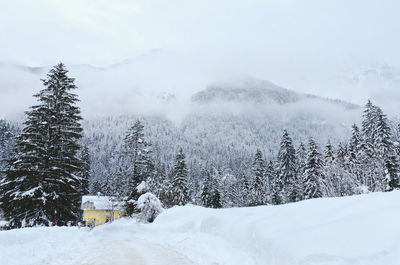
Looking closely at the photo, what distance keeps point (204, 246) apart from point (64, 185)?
40.1ft

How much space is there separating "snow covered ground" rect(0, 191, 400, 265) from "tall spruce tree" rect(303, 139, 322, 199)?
92.2ft

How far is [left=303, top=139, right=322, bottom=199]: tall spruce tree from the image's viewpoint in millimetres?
38344

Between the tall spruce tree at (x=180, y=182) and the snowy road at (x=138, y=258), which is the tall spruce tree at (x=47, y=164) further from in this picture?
the tall spruce tree at (x=180, y=182)

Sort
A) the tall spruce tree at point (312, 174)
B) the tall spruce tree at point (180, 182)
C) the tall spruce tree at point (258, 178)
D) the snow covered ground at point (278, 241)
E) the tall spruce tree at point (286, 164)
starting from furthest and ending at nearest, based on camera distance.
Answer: the tall spruce tree at point (258, 178) → the tall spruce tree at point (286, 164) → the tall spruce tree at point (180, 182) → the tall spruce tree at point (312, 174) → the snow covered ground at point (278, 241)

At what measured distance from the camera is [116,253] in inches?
433

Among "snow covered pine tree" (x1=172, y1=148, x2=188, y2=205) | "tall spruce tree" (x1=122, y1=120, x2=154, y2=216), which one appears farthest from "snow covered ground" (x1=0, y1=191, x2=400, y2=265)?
"snow covered pine tree" (x1=172, y1=148, x2=188, y2=205)

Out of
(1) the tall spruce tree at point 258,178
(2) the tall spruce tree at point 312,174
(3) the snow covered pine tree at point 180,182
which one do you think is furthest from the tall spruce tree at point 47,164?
(1) the tall spruce tree at point 258,178

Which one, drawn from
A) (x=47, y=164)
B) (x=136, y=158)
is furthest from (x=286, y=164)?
(x=47, y=164)

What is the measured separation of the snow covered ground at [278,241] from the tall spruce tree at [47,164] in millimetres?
4902

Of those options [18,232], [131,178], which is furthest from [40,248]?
[131,178]

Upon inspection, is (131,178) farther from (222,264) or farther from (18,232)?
(222,264)

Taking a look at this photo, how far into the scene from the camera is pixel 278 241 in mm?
8398

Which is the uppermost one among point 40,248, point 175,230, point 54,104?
point 54,104

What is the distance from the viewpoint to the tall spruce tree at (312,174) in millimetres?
38344
